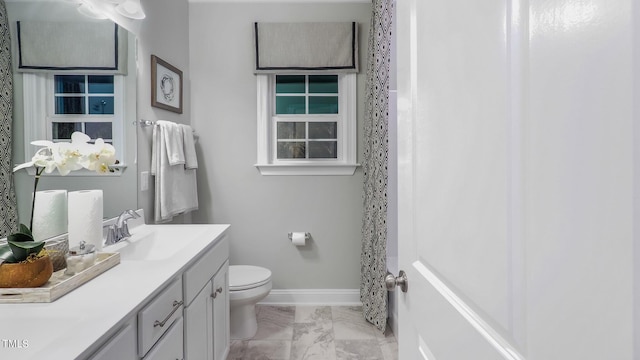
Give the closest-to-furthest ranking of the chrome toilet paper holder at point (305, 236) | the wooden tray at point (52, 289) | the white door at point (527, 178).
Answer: the white door at point (527, 178) → the wooden tray at point (52, 289) → the chrome toilet paper holder at point (305, 236)

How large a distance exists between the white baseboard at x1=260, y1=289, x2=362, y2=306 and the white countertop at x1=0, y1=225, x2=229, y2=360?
1607 millimetres

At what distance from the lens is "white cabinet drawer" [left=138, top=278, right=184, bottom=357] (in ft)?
2.97

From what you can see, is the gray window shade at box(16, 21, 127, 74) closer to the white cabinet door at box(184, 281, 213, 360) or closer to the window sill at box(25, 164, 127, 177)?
the window sill at box(25, 164, 127, 177)

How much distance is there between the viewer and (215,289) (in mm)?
1560

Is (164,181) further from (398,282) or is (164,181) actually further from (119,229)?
(398,282)

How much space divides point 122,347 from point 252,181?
1.86 meters

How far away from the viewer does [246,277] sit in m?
2.12

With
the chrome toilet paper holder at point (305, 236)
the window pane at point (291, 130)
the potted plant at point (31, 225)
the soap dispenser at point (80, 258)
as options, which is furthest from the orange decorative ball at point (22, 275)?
the window pane at point (291, 130)

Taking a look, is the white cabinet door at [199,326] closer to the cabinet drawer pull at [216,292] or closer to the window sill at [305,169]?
the cabinet drawer pull at [216,292]

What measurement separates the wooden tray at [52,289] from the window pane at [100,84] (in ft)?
2.82

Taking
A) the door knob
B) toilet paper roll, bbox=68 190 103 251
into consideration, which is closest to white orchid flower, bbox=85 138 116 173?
toilet paper roll, bbox=68 190 103 251

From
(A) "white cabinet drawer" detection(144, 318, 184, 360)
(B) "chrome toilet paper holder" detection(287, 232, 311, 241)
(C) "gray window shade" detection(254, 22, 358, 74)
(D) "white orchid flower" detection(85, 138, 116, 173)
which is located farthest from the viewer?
(B) "chrome toilet paper holder" detection(287, 232, 311, 241)

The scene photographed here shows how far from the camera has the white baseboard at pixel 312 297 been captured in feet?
8.62

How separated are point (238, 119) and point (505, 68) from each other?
7.71 ft
